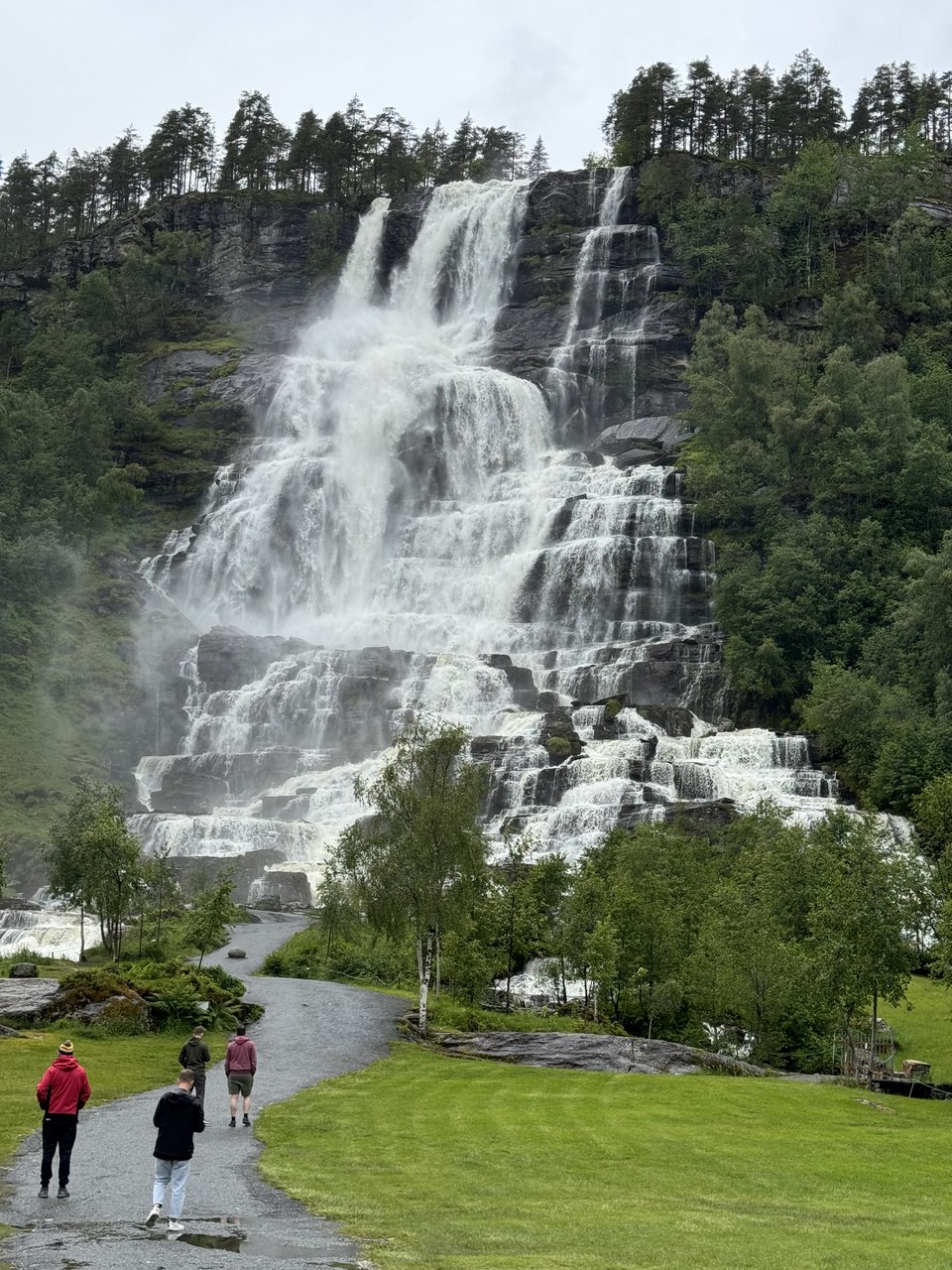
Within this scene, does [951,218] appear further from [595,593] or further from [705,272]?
[595,593]

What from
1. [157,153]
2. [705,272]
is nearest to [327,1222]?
[705,272]

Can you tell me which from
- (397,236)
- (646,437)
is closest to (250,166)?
(397,236)

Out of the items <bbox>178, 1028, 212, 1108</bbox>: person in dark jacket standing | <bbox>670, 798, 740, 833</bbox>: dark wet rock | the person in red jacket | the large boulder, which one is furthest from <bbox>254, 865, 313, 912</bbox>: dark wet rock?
<bbox>178, 1028, 212, 1108</bbox>: person in dark jacket standing

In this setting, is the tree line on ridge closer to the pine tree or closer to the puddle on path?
the pine tree

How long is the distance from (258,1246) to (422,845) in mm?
25502

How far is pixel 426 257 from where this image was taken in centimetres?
14062

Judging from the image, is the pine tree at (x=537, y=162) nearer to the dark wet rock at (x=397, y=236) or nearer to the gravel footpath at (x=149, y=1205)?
the dark wet rock at (x=397, y=236)

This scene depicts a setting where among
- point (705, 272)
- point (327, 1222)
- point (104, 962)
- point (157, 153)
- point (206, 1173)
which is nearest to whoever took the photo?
point (327, 1222)

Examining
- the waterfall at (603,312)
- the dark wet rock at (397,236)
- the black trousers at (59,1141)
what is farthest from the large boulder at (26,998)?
the dark wet rock at (397,236)

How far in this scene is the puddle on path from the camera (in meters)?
15.1

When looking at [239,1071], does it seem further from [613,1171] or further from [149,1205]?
[613,1171]

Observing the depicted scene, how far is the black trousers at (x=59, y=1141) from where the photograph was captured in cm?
1833

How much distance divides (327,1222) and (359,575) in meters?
95.9

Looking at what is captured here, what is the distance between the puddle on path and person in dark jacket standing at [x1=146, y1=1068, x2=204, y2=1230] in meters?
0.53
